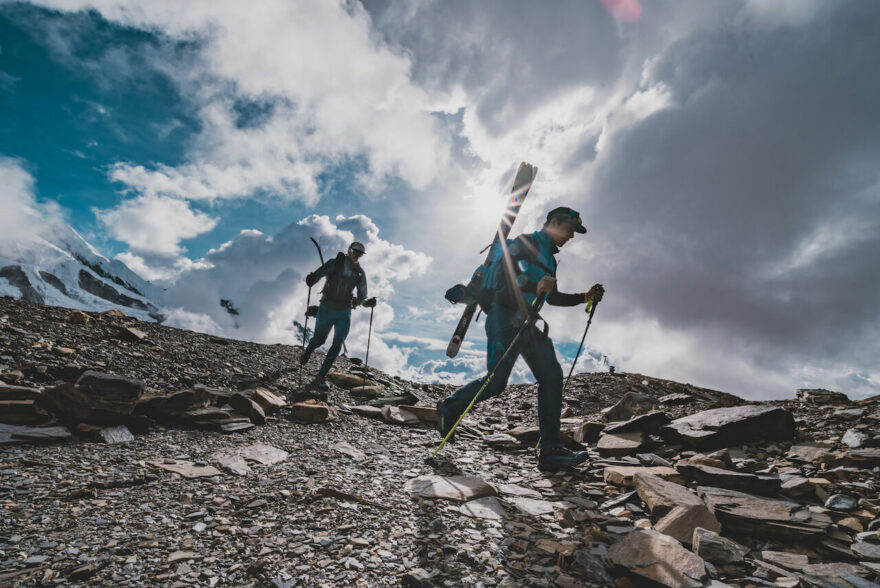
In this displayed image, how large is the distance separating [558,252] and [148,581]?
590cm

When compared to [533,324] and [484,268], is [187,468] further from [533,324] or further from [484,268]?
[484,268]

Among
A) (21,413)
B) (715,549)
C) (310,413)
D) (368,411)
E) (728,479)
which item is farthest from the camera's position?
(368,411)

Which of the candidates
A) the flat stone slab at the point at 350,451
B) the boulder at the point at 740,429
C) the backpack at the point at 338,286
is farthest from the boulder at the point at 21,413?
the boulder at the point at 740,429

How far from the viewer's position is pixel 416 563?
2.70m

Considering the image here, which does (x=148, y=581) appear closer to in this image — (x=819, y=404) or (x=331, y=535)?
(x=331, y=535)

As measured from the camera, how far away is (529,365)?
5742 millimetres

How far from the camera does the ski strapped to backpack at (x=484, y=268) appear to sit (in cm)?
658

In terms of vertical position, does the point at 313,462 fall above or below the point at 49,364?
below

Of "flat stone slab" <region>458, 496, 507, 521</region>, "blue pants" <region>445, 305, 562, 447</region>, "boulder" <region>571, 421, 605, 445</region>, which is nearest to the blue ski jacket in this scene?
"blue pants" <region>445, 305, 562, 447</region>

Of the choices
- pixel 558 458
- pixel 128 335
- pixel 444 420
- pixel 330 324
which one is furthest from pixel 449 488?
pixel 128 335

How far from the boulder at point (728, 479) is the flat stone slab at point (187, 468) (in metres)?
5.28

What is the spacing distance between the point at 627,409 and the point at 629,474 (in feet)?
15.0

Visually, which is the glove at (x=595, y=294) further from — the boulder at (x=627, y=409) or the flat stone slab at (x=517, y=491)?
the boulder at (x=627, y=409)

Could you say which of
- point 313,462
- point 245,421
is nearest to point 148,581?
point 313,462
